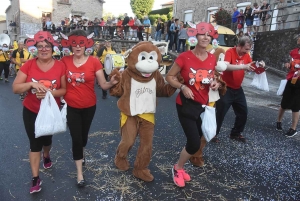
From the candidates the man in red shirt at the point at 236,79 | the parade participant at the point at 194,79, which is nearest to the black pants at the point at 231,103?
the man in red shirt at the point at 236,79

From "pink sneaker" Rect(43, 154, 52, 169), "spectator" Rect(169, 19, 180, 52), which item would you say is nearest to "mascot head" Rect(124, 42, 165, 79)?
"pink sneaker" Rect(43, 154, 52, 169)

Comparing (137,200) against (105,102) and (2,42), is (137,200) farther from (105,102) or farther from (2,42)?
(2,42)

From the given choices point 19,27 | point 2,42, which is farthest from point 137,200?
point 19,27

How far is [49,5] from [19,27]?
14.0 feet

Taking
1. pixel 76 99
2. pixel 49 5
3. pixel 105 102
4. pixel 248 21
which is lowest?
pixel 105 102

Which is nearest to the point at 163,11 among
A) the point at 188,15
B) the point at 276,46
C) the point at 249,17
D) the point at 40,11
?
the point at 188,15

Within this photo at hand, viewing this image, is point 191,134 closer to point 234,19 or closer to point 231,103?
point 231,103

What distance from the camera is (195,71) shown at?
3.12m

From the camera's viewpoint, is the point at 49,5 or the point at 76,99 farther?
the point at 49,5

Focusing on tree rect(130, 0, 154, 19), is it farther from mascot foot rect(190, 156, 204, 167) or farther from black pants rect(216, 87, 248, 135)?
mascot foot rect(190, 156, 204, 167)

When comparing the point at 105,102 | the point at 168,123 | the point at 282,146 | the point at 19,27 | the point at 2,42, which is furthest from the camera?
the point at 19,27

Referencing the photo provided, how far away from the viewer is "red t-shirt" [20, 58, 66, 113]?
112 inches

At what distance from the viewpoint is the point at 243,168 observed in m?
3.87

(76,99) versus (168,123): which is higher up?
(76,99)
